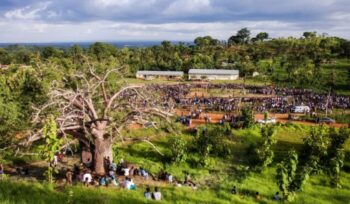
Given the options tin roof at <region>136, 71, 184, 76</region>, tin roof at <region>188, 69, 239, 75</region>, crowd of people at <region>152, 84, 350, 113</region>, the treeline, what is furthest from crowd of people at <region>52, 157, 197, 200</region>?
tin roof at <region>136, 71, 184, 76</region>

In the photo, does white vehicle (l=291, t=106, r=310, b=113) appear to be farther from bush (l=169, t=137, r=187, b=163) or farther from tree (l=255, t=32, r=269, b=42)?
tree (l=255, t=32, r=269, b=42)

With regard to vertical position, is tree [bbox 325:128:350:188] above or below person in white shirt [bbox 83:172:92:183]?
below

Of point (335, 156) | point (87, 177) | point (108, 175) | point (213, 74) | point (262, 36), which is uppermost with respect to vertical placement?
point (262, 36)

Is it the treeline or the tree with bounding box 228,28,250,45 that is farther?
the tree with bounding box 228,28,250,45

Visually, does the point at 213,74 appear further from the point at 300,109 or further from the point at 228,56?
the point at 300,109

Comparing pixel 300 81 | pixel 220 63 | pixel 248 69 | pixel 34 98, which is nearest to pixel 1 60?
pixel 220 63

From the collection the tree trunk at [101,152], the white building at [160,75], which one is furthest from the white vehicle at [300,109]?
the white building at [160,75]

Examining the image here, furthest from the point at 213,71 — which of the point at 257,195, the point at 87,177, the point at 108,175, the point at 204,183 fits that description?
the point at 87,177

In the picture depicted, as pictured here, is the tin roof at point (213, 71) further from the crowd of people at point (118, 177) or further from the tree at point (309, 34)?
the crowd of people at point (118, 177)

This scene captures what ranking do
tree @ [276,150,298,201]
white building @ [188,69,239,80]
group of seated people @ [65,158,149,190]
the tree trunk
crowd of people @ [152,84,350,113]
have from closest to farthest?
group of seated people @ [65,158,149,190] → tree @ [276,150,298,201] → the tree trunk → crowd of people @ [152,84,350,113] → white building @ [188,69,239,80]
